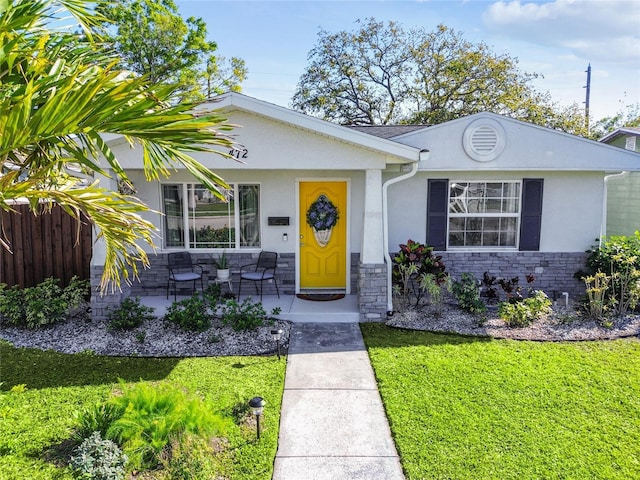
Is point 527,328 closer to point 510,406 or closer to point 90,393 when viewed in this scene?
point 510,406

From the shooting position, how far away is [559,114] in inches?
880

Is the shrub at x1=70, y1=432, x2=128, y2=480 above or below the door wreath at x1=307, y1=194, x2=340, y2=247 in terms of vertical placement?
below

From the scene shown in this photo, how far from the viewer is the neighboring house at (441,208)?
28.7ft

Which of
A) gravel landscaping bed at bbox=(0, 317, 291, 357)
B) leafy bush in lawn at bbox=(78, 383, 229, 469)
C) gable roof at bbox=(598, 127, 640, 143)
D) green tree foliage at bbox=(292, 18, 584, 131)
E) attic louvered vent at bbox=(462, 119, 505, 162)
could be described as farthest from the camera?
green tree foliage at bbox=(292, 18, 584, 131)

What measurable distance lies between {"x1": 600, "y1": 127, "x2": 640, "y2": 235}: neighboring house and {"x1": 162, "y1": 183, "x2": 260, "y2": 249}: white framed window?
31.0 ft

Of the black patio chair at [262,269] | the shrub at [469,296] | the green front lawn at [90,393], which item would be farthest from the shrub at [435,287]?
the green front lawn at [90,393]

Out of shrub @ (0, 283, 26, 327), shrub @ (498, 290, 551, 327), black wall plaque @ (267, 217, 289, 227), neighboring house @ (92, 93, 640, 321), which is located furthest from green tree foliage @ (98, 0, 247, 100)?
shrub @ (498, 290, 551, 327)

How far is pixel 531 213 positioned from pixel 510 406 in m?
5.36

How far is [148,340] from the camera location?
7.02 meters

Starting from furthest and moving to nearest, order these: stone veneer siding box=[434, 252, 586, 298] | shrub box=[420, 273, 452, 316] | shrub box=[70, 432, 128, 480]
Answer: stone veneer siding box=[434, 252, 586, 298]
shrub box=[420, 273, 452, 316]
shrub box=[70, 432, 128, 480]

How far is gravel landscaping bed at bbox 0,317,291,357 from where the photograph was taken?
6.66 m

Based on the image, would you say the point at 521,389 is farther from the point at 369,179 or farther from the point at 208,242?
the point at 208,242

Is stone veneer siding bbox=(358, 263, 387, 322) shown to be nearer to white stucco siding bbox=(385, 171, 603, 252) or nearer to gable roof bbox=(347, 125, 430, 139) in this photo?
white stucco siding bbox=(385, 171, 603, 252)

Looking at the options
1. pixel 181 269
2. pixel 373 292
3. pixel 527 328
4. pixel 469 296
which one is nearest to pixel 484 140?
pixel 469 296
